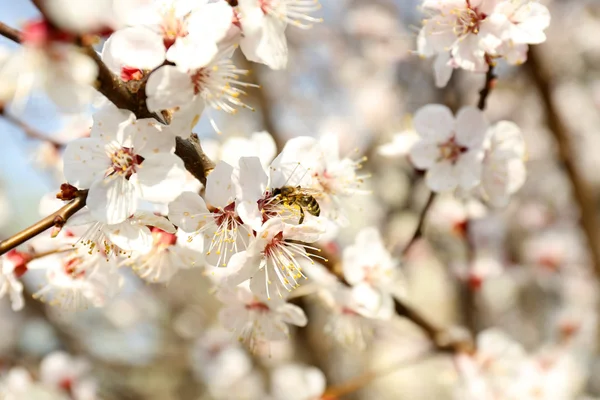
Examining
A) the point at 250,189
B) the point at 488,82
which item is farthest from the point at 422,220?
the point at 250,189

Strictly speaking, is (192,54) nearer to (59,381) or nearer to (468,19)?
(468,19)

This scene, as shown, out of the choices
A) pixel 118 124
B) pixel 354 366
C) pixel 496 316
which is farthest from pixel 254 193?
pixel 354 366

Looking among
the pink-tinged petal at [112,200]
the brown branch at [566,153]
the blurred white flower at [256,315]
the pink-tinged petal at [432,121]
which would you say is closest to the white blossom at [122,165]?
the pink-tinged petal at [112,200]

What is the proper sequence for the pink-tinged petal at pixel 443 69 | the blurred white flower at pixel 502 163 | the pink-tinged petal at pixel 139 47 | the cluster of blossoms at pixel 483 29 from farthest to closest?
the blurred white flower at pixel 502 163
the pink-tinged petal at pixel 443 69
the cluster of blossoms at pixel 483 29
the pink-tinged petal at pixel 139 47

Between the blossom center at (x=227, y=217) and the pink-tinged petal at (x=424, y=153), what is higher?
the blossom center at (x=227, y=217)

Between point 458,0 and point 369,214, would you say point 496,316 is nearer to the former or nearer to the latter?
point 369,214

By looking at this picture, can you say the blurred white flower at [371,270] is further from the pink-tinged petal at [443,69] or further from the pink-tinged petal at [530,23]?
the pink-tinged petal at [530,23]
